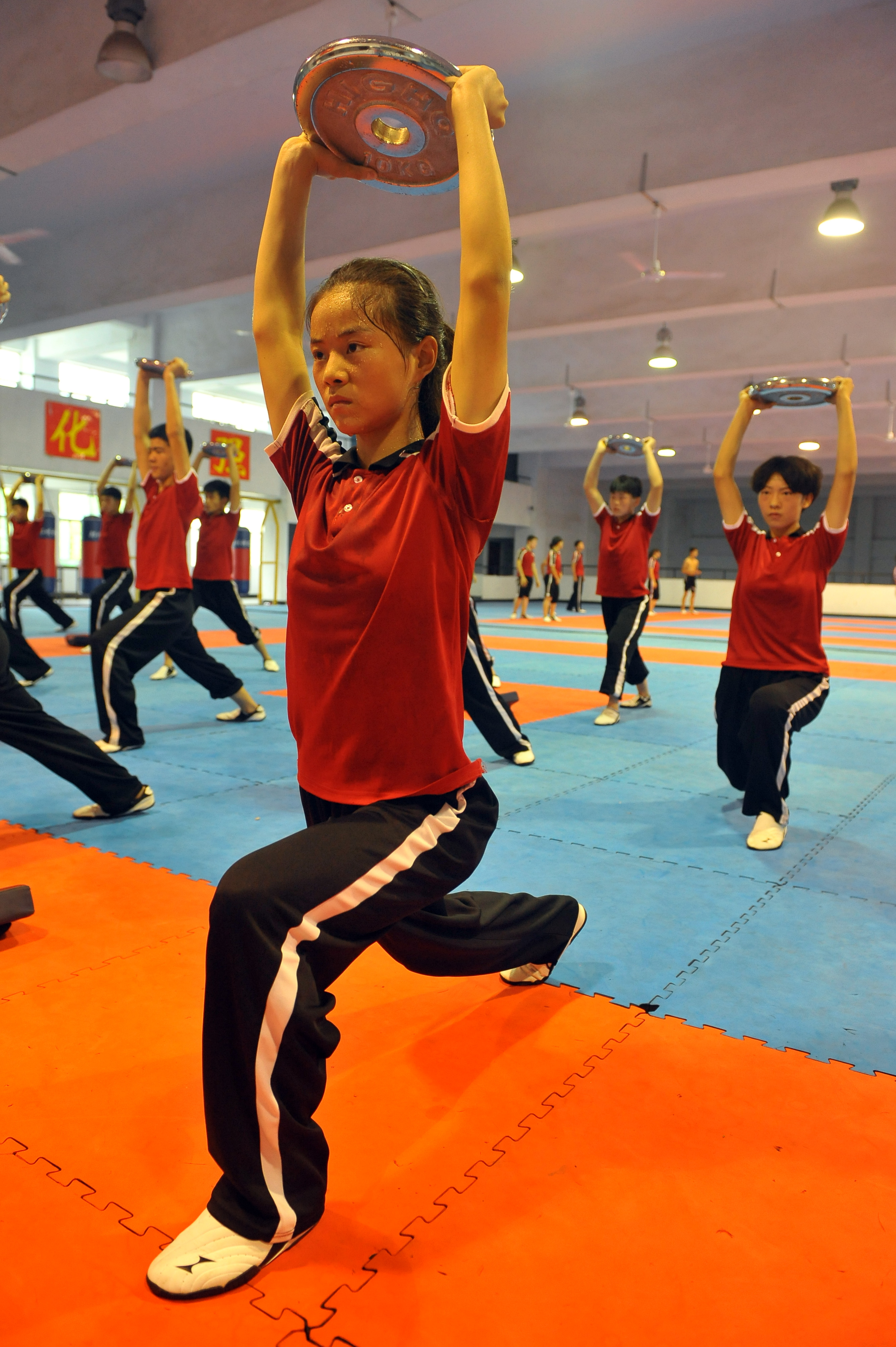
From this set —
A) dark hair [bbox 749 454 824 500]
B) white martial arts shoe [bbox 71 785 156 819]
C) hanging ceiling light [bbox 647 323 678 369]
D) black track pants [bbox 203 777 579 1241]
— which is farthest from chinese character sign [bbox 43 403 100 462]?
black track pants [bbox 203 777 579 1241]

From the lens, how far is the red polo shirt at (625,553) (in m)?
6.97

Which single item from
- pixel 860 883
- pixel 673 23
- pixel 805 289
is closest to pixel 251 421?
pixel 805 289

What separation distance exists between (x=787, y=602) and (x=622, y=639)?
9.27 feet

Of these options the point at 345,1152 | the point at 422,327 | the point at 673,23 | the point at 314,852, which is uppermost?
the point at 673,23

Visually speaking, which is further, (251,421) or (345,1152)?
(251,421)

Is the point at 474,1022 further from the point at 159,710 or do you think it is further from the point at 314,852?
the point at 159,710

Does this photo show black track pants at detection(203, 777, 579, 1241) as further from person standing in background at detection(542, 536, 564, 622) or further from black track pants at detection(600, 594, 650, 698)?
person standing in background at detection(542, 536, 564, 622)

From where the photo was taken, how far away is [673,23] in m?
6.88

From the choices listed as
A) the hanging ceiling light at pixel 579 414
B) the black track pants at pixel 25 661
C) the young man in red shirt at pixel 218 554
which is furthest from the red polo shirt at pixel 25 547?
the hanging ceiling light at pixel 579 414

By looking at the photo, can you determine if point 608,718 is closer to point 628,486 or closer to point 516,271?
point 628,486

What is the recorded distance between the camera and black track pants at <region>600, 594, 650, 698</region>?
6.82 meters

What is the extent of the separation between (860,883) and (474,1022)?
6.18 feet

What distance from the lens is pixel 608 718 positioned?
6.82m

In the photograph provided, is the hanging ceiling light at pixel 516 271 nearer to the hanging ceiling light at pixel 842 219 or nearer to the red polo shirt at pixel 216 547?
the hanging ceiling light at pixel 842 219
